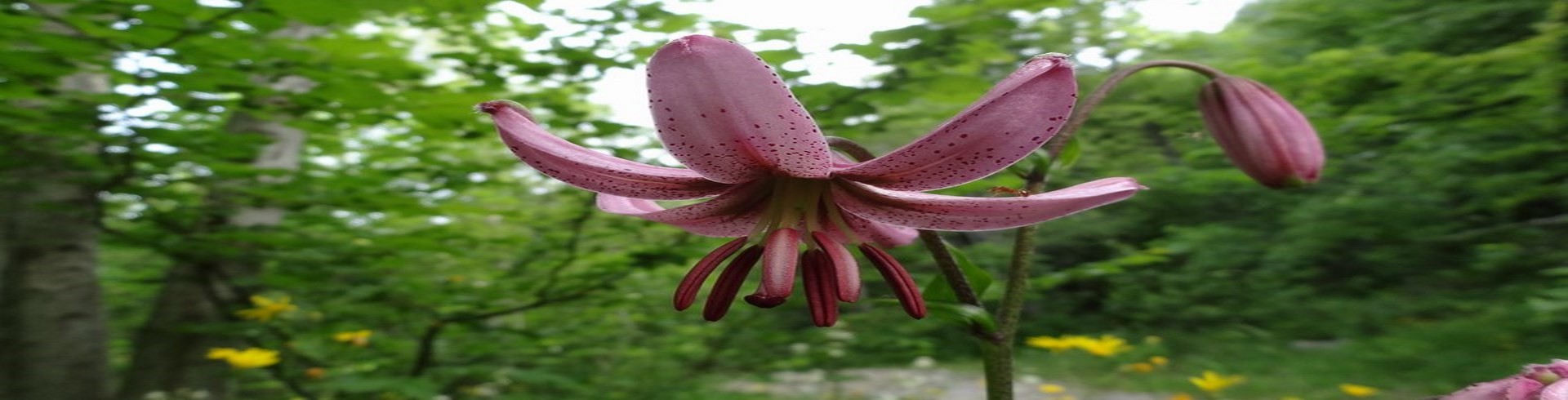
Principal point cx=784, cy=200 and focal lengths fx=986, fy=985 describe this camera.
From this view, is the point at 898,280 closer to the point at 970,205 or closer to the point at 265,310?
the point at 970,205

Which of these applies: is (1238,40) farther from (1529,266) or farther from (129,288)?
(129,288)

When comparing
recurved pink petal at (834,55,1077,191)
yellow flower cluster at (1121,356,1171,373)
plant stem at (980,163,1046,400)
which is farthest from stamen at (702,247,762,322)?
yellow flower cluster at (1121,356,1171,373)

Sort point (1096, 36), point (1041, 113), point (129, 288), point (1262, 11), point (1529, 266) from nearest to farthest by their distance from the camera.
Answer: point (1041, 113)
point (1096, 36)
point (129, 288)
point (1529, 266)
point (1262, 11)

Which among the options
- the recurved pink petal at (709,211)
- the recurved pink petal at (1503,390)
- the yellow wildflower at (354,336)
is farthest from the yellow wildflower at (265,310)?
the recurved pink petal at (1503,390)

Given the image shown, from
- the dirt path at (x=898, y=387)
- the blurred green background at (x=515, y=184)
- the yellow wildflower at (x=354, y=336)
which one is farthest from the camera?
the dirt path at (x=898, y=387)

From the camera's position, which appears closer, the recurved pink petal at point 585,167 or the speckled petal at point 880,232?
the recurved pink petal at point 585,167

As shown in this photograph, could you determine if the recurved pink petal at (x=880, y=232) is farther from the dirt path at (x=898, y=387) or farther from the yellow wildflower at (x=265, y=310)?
the dirt path at (x=898, y=387)

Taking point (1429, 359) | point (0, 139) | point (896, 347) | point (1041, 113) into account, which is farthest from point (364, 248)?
point (1429, 359)
